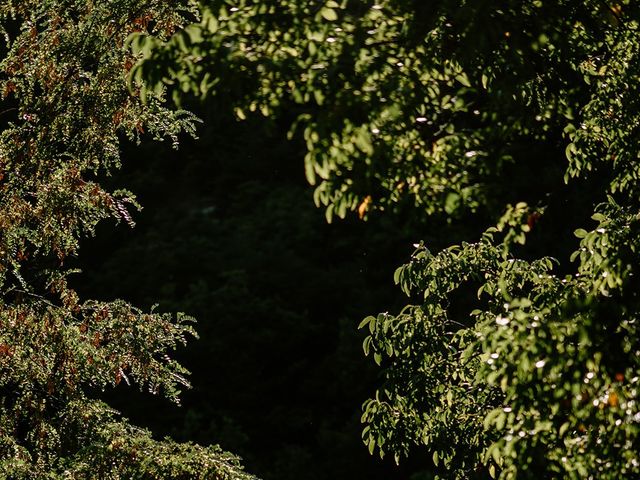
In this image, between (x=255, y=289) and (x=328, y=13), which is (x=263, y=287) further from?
(x=328, y=13)

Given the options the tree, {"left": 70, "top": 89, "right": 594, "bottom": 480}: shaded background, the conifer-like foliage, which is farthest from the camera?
{"left": 70, "top": 89, "right": 594, "bottom": 480}: shaded background

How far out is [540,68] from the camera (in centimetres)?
411

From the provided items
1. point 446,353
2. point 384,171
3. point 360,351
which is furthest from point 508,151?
point 360,351

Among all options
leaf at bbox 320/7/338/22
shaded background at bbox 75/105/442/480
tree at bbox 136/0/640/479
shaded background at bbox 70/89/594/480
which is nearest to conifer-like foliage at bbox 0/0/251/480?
tree at bbox 136/0/640/479

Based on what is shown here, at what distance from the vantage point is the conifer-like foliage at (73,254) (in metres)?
5.62

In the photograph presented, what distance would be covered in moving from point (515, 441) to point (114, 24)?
4142 millimetres

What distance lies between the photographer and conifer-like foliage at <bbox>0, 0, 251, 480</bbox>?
562 cm

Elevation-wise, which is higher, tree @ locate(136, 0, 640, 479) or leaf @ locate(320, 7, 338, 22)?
leaf @ locate(320, 7, 338, 22)

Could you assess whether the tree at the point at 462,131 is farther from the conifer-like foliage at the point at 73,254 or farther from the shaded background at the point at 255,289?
the shaded background at the point at 255,289

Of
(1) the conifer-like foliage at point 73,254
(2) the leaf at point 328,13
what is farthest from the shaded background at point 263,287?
(2) the leaf at point 328,13

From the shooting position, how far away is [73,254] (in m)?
6.00

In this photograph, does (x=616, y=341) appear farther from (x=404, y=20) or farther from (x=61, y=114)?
(x=61, y=114)

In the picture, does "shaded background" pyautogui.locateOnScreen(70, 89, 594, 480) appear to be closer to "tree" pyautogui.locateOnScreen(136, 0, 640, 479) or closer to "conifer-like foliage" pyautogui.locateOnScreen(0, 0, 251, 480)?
"conifer-like foliage" pyautogui.locateOnScreen(0, 0, 251, 480)

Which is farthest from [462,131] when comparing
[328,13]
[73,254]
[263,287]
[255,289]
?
[263,287]
